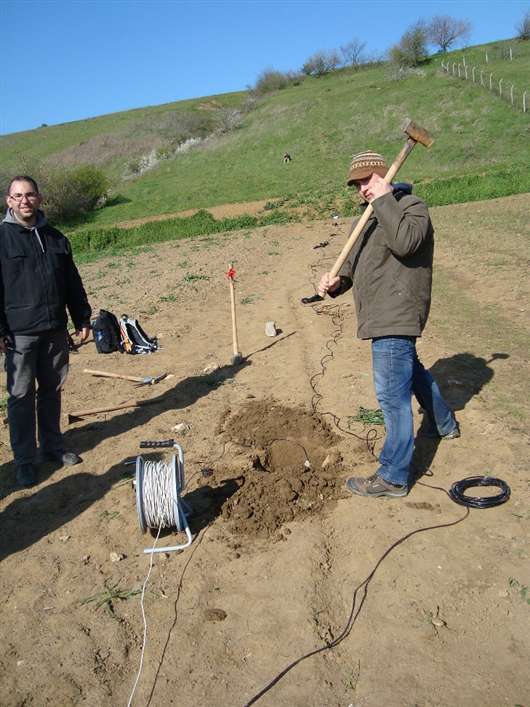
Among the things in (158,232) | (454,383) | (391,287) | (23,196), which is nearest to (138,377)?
(23,196)

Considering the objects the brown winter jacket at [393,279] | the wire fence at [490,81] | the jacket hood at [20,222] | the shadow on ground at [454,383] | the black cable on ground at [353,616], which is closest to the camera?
the black cable on ground at [353,616]

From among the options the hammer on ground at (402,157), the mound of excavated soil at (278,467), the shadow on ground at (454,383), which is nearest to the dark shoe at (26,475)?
the mound of excavated soil at (278,467)

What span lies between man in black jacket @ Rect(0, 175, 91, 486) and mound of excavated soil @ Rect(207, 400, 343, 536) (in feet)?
5.75

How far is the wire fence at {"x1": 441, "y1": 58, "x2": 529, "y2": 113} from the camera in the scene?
128 ft

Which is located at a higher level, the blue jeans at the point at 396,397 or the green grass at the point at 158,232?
the green grass at the point at 158,232

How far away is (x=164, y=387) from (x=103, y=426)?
1.26 metres

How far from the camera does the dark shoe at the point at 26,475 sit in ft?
17.5

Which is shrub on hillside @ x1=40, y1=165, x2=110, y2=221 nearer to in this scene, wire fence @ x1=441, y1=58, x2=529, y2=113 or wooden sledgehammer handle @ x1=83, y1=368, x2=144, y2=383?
wire fence @ x1=441, y1=58, x2=529, y2=113

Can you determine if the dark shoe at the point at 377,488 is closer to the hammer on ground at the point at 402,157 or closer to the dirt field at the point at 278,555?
the dirt field at the point at 278,555

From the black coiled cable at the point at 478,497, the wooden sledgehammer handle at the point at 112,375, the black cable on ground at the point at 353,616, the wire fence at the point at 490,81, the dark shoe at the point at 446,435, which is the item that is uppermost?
the wire fence at the point at 490,81

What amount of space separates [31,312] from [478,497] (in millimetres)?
4058

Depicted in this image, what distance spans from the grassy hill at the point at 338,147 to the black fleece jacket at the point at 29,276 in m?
22.1

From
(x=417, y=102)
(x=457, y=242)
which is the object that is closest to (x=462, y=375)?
(x=457, y=242)

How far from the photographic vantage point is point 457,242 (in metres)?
16.2
